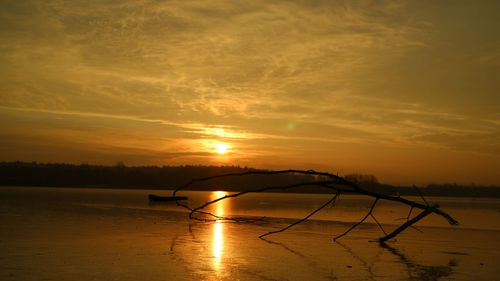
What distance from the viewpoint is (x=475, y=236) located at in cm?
1902

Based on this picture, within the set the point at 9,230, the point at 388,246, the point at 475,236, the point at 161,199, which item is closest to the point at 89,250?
the point at 9,230

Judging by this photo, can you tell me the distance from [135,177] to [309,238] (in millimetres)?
158576

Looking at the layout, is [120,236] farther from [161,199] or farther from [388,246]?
[161,199]

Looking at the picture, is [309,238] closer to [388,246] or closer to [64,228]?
[388,246]

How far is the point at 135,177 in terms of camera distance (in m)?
169

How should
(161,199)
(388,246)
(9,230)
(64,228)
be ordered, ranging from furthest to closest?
(161,199) → (64,228) → (9,230) → (388,246)

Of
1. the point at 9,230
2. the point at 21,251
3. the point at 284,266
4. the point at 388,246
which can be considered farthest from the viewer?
the point at 9,230

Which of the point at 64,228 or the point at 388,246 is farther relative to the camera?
the point at 64,228

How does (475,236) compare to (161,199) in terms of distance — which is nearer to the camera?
(475,236)

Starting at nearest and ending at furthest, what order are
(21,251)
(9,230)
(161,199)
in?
(21,251), (9,230), (161,199)

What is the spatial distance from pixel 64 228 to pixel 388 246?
36.3 feet

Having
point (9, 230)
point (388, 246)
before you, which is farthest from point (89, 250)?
point (388, 246)

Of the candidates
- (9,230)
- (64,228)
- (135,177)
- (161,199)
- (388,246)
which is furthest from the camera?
(135,177)

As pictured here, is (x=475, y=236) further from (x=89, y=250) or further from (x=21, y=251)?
(x=21, y=251)
